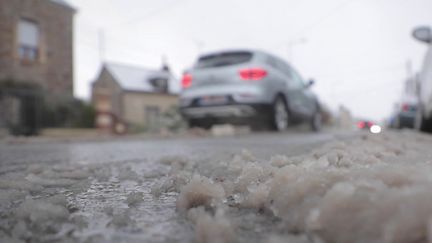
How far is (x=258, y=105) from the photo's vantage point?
5.96 m

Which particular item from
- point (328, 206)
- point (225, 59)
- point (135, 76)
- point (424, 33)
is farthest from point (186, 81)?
point (135, 76)

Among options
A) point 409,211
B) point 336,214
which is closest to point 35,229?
point 336,214

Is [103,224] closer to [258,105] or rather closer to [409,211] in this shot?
[409,211]

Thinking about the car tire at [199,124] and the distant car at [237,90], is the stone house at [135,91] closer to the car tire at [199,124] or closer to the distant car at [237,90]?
the car tire at [199,124]

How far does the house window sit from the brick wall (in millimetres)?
150

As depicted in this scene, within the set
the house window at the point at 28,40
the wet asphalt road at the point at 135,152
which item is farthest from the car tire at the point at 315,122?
the house window at the point at 28,40

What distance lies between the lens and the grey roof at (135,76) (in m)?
26.6

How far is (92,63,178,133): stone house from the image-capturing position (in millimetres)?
26047

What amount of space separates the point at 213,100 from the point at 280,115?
1424mm

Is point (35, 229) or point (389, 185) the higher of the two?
point (389, 185)

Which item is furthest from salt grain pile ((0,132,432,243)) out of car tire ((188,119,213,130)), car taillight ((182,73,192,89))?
car tire ((188,119,213,130))

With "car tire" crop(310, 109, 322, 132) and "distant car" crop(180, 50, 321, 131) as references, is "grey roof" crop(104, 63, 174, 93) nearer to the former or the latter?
"car tire" crop(310, 109, 322, 132)

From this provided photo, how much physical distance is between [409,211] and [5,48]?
13.6 m

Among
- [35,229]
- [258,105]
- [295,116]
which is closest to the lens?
[35,229]
